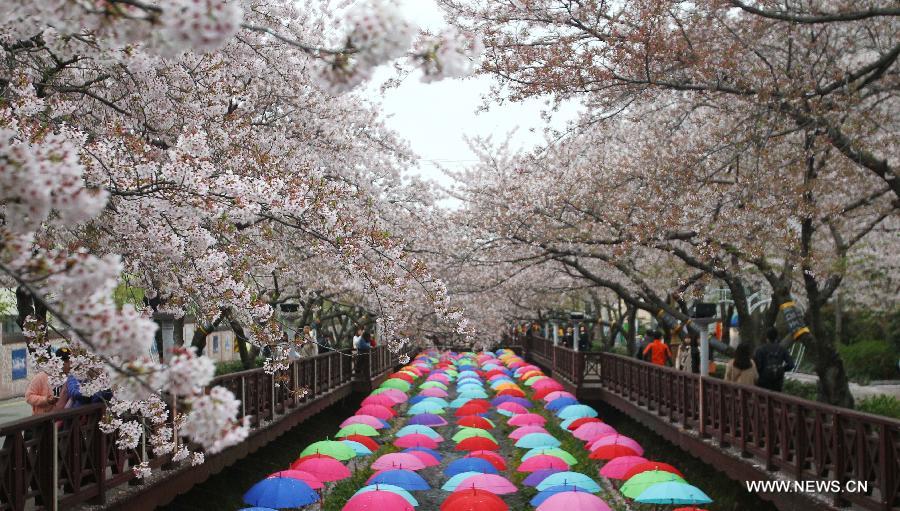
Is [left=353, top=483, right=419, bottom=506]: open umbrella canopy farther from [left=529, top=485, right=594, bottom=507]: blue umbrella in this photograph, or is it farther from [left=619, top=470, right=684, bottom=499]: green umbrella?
[left=619, top=470, right=684, bottom=499]: green umbrella

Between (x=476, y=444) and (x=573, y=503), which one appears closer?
(x=573, y=503)

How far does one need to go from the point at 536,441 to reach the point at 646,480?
16.0ft

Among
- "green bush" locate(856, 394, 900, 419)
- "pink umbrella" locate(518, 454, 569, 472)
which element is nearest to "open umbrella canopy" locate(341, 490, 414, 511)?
"pink umbrella" locate(518, 454, 569, 472)

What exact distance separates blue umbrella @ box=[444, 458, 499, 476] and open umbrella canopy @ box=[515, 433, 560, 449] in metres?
2.54

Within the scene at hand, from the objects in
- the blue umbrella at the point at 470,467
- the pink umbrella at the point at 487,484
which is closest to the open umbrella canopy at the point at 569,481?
the pink umbrella at the point at 487,484

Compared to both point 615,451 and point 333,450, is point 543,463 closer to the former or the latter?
point 615,451

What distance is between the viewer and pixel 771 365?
12.4 meters

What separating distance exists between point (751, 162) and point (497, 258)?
21.7 feet

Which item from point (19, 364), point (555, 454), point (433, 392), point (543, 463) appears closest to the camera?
point (543, 463)

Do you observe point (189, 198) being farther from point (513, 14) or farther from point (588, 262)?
point (588, 262)

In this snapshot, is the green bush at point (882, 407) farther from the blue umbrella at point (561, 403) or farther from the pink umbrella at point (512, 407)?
the pink umbrella at point (512, 407)

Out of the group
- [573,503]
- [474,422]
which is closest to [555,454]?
[573,503]

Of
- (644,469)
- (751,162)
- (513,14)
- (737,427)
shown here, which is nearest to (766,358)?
(737,427)

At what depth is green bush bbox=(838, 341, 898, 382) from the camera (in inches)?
1206
